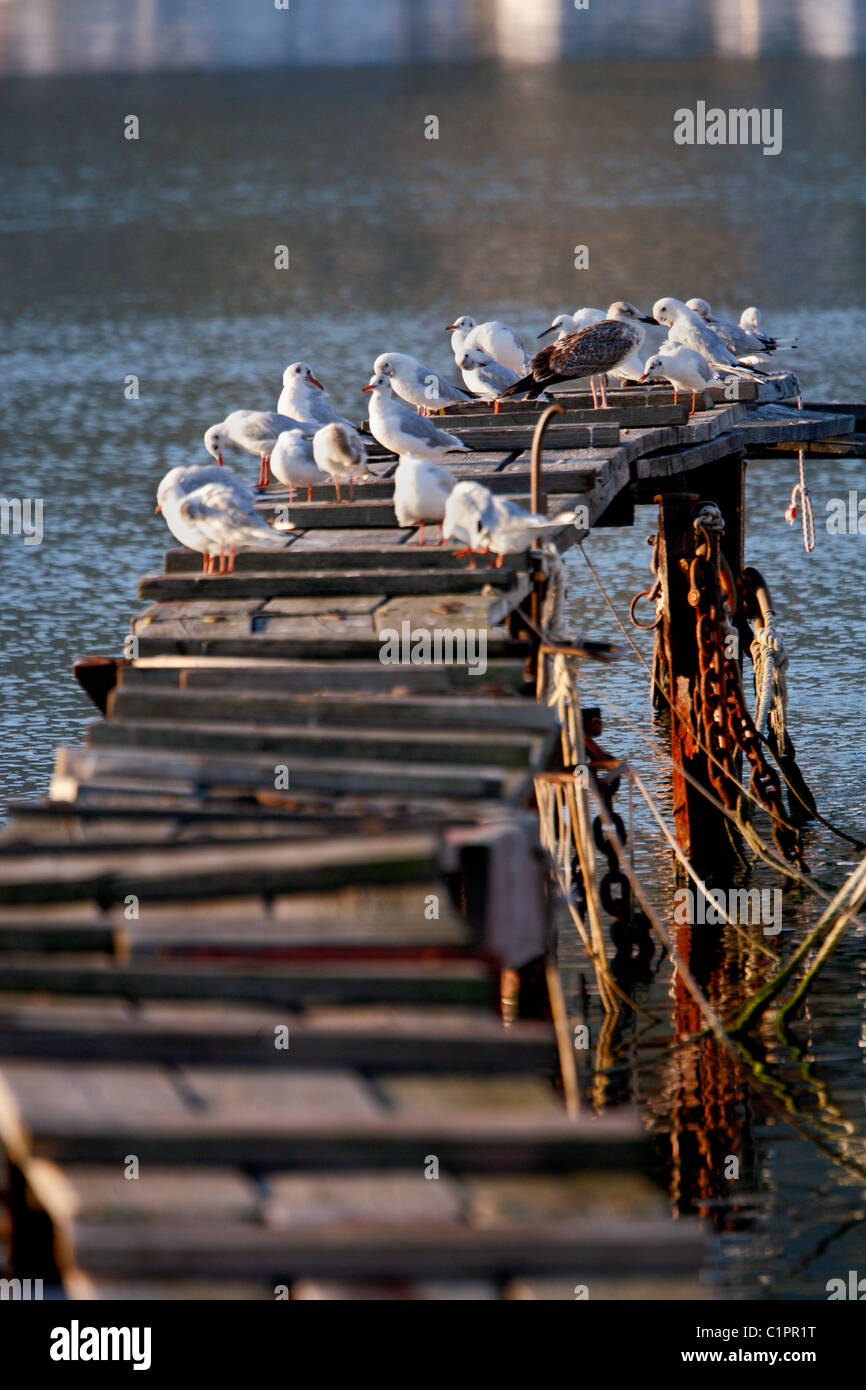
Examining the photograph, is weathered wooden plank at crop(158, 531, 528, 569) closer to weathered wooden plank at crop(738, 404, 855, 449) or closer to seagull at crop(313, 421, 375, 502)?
seagull at crop(313, 421, 375, 502)

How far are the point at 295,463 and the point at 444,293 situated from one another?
3840 cm

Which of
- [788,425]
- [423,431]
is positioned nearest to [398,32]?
[788,425]

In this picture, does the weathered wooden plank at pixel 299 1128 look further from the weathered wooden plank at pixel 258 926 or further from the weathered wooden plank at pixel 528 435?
the weathered wooden plank at pixel 528 435

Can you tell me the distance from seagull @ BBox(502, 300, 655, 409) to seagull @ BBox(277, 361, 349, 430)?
1494 millimetres

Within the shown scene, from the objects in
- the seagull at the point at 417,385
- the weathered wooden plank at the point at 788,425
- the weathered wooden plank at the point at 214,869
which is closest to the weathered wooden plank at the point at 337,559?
the weathered wooden plank at the point at 214,869

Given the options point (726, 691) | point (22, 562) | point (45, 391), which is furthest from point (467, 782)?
point (45, 391)

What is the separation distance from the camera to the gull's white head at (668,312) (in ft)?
56.6

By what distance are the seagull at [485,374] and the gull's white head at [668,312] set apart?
1.98 metres

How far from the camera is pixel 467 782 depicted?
7.86 meters

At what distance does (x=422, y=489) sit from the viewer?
10.6m

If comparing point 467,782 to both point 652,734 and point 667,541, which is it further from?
point 652,734

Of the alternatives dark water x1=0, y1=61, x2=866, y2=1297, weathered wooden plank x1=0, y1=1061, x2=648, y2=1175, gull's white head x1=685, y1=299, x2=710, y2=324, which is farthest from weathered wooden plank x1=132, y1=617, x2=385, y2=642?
gull's white head x1=685, y1=299, x2=710, y2=324

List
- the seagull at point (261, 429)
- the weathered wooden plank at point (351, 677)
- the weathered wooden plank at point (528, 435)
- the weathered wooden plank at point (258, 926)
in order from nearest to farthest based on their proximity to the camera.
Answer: the weathered wooden plank at point (258, 926), the weathered wooden plank at point (351, 677), the weathered wooden plank at point (528, 435), the seagull at point (261, 429)

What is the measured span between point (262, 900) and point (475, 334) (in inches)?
434
